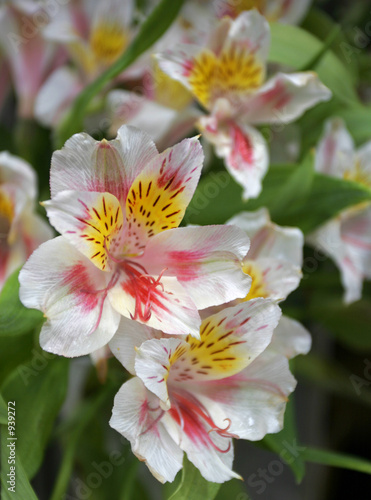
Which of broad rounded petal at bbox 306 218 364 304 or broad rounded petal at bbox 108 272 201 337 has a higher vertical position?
broad rounded petal at bbox 108 272 201 337

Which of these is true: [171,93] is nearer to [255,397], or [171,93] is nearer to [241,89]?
[241,89]

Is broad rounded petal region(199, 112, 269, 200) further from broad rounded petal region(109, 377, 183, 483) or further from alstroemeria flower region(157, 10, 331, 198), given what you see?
broad rounded petal region(109, 377, 183, 483)

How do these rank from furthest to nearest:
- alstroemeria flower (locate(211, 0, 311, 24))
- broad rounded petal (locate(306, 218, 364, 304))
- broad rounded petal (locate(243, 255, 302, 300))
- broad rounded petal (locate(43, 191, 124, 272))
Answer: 1. alstroemeria flower (locate(211, 0, 311, 24))
2. broad rounded petal (locate(306, 218, 364, 304))
3. broad rounded petal (locate(243, 255, 302, 300))
4. broad rounded petal (locate(43, 191, 124, 272))

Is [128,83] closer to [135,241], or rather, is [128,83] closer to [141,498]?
[135,241]

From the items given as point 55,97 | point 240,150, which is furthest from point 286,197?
point 55,97

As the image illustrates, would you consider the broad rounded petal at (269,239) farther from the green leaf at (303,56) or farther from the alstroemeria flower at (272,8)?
the alstroemeria flower at (272,8)

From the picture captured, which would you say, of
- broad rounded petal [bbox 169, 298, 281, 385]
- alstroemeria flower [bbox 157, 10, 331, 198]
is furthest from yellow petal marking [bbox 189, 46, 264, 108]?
broad rounded petal [bbox 169, 298, 281, 385]
